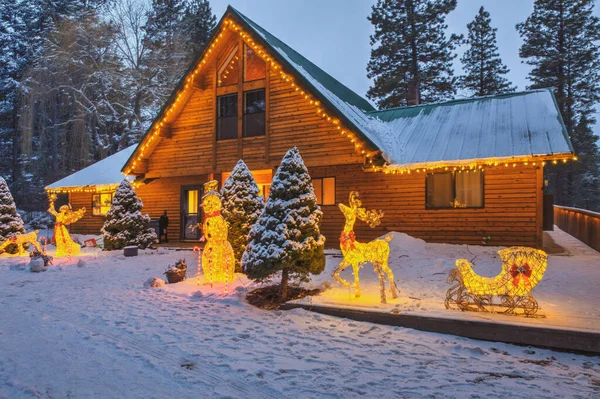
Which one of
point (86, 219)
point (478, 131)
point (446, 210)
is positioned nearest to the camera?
point (446, 210)

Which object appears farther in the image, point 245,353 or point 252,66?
point 252,66

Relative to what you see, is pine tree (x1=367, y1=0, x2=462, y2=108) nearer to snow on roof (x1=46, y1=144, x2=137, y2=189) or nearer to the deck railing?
the deck railing

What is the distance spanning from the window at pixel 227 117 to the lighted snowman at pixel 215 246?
8.16 m

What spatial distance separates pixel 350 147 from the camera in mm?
14141

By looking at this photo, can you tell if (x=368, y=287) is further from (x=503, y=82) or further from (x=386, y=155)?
(x=503, y=82)

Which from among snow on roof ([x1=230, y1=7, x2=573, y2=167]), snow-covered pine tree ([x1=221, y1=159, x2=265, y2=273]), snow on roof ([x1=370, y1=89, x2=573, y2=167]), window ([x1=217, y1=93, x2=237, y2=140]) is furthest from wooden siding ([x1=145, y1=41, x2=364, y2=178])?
snow-covered pine tree ([x1=221, y1=159, x2=265, y2=273])

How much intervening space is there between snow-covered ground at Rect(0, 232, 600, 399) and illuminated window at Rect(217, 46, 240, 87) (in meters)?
10.7

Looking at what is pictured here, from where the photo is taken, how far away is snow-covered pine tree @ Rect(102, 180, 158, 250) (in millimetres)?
16031

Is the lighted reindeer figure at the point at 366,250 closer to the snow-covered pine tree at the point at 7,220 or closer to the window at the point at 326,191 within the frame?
the window at the point at 326,191

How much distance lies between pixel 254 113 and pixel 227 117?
1.30 meters

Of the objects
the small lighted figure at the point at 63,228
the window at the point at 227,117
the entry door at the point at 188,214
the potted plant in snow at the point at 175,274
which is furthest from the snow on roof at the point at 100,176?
the potted plant in snow at the point at 175,274

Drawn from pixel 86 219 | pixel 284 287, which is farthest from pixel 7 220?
pixel 284 287

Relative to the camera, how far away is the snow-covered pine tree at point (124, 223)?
1603 cm

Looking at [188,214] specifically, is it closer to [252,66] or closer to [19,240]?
[19,240]
